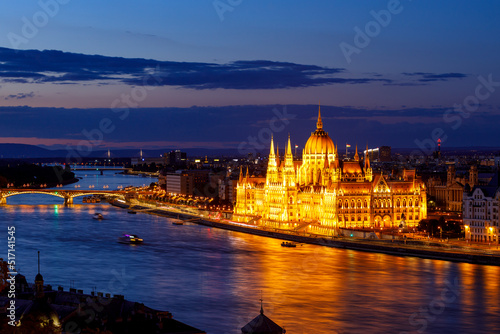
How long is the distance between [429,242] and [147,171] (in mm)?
103032

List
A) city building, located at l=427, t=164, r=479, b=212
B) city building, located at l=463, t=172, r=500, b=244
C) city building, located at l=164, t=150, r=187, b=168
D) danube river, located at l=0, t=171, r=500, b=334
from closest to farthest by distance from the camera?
danube river, located at l=0, t=171, r=500, b=334, city building, located at l=463, t=172, r=500, b=244, city building, located at l=427, t=164, r=479, b=212, city building, located at l=164, t=150, r=187, b=168

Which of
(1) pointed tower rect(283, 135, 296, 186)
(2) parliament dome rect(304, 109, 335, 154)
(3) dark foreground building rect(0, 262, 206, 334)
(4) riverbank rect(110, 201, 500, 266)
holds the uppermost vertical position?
(2) parliament dome rect(304, 109, 335, 154)

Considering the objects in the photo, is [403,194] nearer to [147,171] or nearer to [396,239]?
[396,239]

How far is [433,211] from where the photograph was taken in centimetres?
4444

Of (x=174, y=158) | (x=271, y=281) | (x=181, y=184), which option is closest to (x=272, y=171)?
(x=271, y=281)

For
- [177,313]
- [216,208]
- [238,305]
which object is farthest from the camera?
[216,208]

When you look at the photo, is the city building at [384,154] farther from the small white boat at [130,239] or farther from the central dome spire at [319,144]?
the small white boat at [130,239]

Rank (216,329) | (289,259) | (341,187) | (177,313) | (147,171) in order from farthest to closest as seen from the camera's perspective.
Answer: (147,171), (341,187), (289,259), (177,313), (216,329)

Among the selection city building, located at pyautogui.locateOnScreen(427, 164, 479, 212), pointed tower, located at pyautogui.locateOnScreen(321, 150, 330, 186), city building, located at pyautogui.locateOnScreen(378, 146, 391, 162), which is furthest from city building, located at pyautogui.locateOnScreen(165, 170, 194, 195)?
city building, located at pyautogui.locateOnScreen(378, 146, 391, 162)

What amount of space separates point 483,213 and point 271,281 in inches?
410

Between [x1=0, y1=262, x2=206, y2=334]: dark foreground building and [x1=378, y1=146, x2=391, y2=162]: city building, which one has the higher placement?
[x1=378, y1=146, x2=391, y2=162]: city building

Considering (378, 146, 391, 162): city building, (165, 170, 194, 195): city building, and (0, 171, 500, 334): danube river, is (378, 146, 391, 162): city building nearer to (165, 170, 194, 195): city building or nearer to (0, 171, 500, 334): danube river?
(165, 170, 194, 195): city building

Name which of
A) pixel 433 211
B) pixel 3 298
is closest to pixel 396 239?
pixel 433 211

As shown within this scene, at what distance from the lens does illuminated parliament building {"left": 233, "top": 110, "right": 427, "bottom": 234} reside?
3841 cm
